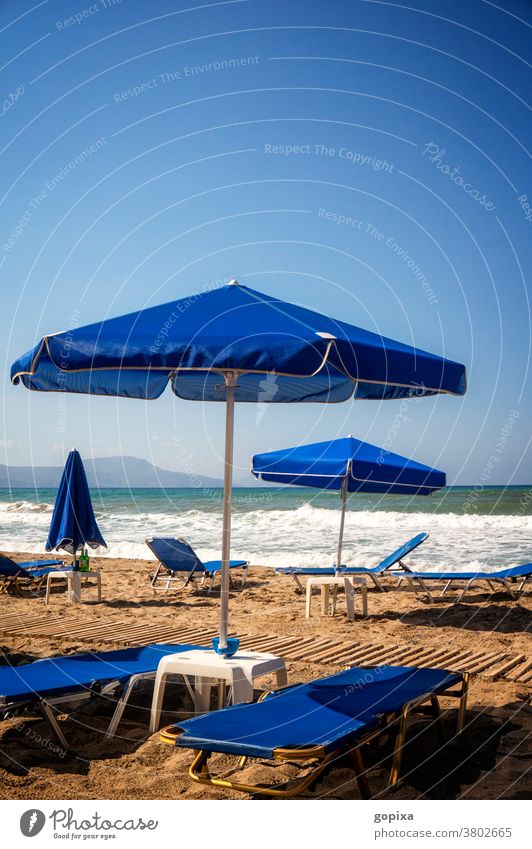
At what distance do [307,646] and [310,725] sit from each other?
3045 millimetres

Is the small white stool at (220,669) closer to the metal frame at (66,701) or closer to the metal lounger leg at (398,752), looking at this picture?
the metal frame at (66,701)

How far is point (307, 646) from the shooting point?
6.09 metres

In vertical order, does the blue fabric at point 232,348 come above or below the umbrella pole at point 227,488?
above

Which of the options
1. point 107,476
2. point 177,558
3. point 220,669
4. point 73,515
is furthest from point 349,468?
point 107,476

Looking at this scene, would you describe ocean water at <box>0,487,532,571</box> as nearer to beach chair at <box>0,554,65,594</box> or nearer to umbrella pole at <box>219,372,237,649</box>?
beach chair at <box>0,554,65,594</box>

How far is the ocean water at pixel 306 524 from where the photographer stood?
17.5 metres

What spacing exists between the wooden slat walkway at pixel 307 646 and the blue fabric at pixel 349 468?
6.69 ft

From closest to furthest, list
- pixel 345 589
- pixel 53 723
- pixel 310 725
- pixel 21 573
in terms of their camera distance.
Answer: pixel 310 725
pixel 53 723
pixel 345 589
pixel 21 573

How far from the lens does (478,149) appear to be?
5348mm

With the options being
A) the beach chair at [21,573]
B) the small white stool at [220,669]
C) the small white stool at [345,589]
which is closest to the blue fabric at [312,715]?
the small white stool at [220,669]
